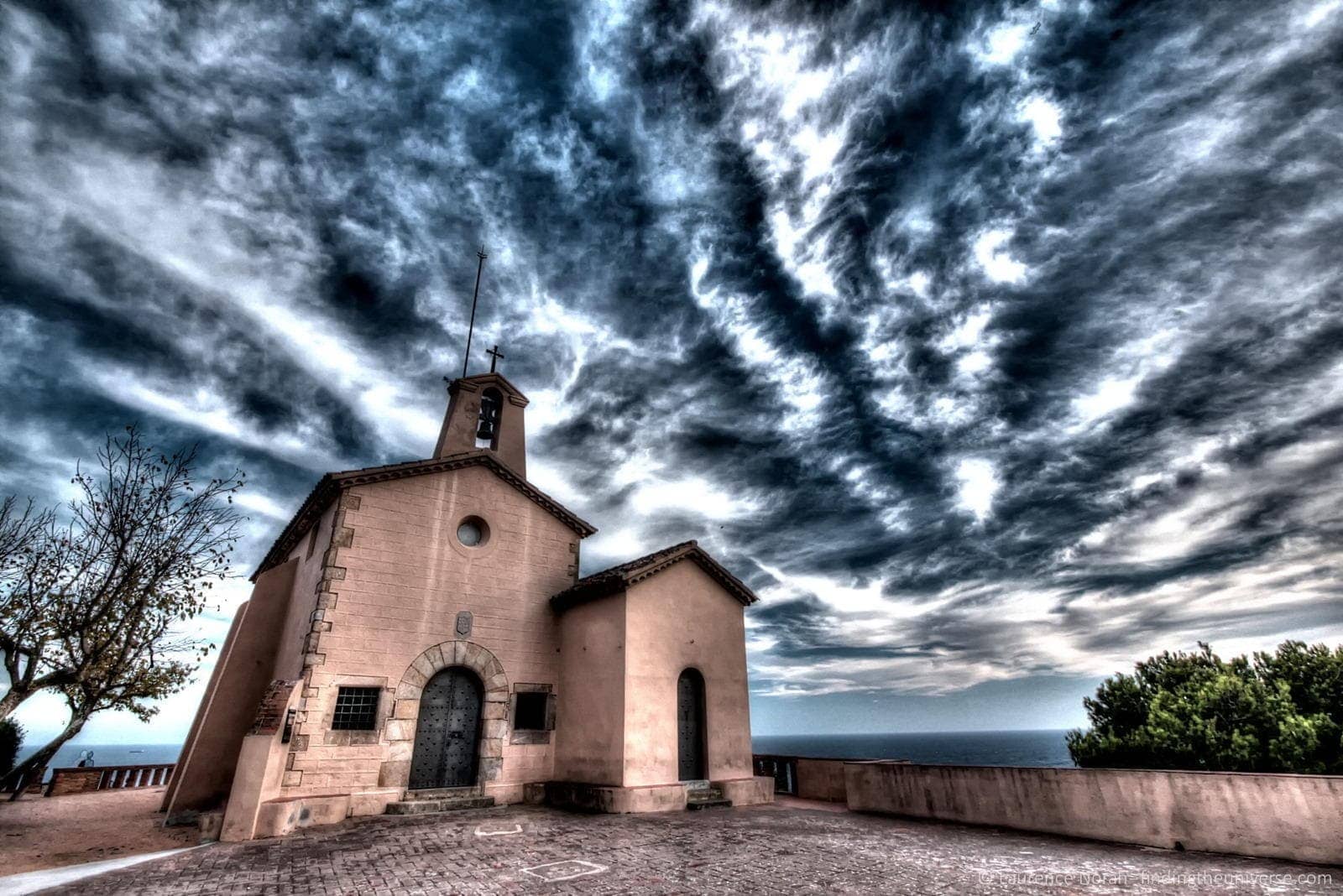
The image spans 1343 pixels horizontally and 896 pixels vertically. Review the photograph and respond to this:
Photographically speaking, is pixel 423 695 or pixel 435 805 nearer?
pixel 435 805

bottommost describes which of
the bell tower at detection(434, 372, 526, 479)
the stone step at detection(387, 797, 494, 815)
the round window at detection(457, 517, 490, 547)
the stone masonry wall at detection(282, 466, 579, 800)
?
the stone step at detection(387, 797, 494, 815)

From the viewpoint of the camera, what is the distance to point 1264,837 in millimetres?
7363

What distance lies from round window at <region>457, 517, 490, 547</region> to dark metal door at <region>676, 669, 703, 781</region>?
6.17 metres

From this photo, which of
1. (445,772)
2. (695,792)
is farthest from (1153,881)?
(445,772)

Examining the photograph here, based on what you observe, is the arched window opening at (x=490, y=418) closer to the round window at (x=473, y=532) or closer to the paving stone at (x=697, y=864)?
the round window at (x=473, y=532)

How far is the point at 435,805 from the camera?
11859 mm

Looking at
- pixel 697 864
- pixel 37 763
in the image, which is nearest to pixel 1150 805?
pixel 697 864

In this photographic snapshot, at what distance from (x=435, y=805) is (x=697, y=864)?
714cm

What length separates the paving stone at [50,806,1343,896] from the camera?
6371mm

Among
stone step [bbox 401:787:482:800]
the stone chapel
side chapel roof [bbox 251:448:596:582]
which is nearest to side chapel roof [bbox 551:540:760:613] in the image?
the stone chapel

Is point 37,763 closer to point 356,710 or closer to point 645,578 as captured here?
point 356,710

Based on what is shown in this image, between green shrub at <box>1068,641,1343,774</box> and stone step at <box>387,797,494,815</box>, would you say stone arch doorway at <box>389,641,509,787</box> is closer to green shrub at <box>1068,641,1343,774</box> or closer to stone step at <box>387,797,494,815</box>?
stone step at <box>387,797,494,815</box>

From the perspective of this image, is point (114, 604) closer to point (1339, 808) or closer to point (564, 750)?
point (564, 750)

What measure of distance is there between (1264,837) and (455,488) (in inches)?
615
